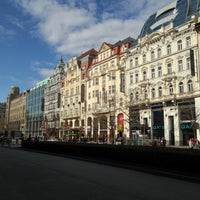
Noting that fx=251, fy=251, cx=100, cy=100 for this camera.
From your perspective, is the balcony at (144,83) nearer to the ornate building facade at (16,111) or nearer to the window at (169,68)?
the window at (169,68)

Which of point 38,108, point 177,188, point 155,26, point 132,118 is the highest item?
point 155,26

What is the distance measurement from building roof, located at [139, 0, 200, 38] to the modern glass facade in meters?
56.5

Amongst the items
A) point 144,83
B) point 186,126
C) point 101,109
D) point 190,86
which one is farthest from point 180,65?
point 101,109

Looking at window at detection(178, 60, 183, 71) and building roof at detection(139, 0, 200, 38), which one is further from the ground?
building roof at detection(139, 0, 200, 38)

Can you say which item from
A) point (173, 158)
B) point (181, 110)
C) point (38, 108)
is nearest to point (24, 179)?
point (173, 158)

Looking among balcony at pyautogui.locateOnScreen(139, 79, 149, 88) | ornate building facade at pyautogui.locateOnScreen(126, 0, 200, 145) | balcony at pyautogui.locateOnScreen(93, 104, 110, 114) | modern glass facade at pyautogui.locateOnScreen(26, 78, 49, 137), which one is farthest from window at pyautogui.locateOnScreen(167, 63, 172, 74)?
modern glass facade at pyautogui.locateOnScreen(26, 78, 49, 137)

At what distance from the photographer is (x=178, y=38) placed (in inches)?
1618

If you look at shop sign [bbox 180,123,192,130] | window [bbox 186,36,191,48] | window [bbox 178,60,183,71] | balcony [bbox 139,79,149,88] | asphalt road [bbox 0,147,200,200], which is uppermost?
window [bbox 186,36,191,48]

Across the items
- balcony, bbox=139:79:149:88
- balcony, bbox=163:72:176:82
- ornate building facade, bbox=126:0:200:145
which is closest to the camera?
ornate building facade, bbox=126:0:200:145

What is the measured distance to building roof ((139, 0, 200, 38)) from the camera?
41375 millimetres

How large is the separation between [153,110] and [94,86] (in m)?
21.7

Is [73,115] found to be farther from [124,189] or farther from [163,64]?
[124,189]

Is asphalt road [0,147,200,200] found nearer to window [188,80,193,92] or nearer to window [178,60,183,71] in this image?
window [188,80,193,92]

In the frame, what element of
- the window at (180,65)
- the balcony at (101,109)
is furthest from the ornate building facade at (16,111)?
the window at (180,65)
